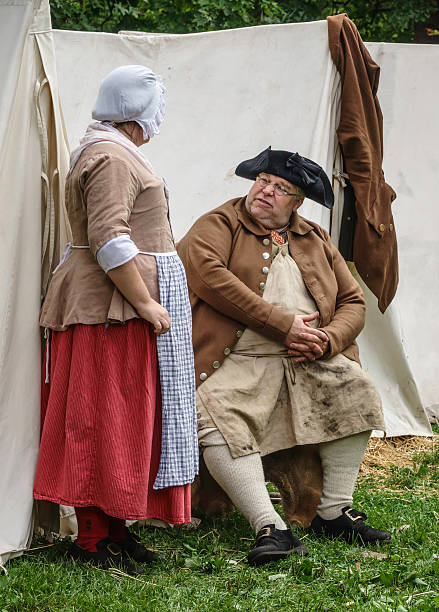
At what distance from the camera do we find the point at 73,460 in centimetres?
308

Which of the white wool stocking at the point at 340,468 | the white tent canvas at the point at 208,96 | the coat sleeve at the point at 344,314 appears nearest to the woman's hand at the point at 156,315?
the coat sleeve at the point at 344,314

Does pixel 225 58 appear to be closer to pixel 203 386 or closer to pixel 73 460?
pixel 203 386

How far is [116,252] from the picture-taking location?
9.75 ft

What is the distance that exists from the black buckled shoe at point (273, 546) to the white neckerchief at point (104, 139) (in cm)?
144

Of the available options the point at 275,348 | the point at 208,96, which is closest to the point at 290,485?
the point at 275,348

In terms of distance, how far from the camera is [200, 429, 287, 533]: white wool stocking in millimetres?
3529

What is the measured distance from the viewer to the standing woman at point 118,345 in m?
3.05

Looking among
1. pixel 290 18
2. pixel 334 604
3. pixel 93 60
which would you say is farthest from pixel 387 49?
pixel 290 18

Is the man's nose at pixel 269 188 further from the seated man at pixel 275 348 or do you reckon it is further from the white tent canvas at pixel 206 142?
the white tent canvas at pixel 206 142

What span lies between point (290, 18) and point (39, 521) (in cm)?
894

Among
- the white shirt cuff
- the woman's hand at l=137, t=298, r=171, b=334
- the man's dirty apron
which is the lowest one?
the man's dirty apron

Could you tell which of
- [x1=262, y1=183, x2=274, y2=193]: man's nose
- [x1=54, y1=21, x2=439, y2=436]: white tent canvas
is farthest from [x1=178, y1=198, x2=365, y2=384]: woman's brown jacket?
→ [x1=54, y1=21, x2=439, y2=436]: white tent canvas

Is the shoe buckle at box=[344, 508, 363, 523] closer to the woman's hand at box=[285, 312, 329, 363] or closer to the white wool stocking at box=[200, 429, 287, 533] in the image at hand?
the white wool stocking at box=[200, 429, 287, 533]

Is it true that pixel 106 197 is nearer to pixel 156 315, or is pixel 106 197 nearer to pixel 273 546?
pixel 156 315
